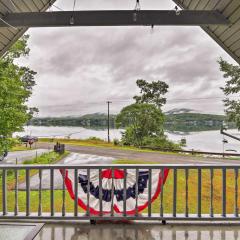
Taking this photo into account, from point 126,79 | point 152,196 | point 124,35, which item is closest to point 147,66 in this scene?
point 126,79

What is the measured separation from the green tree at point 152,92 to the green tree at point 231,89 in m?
6.04

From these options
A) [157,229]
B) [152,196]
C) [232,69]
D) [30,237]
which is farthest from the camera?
[232,69]

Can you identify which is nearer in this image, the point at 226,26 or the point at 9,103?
the point at 226,26

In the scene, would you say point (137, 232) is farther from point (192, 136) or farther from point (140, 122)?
point (140, 122)

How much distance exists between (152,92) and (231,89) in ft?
23.2

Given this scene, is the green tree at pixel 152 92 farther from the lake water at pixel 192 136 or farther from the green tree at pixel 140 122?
the lake water at pixel 192 136

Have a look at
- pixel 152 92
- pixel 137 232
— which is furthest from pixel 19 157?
pixel 137 232

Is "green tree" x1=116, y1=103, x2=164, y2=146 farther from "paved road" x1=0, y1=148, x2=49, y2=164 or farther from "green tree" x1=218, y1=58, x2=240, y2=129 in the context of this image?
"paved road" x1=0, y1=148, x2=49, y2=164

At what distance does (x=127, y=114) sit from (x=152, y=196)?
1744 cm

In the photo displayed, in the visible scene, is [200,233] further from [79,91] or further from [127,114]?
[79,91]

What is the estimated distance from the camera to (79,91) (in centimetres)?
3591

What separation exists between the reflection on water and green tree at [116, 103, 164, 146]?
55.2 ft

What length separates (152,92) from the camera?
2108 centimetres

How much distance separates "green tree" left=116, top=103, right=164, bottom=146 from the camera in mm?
19766
